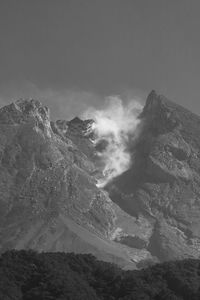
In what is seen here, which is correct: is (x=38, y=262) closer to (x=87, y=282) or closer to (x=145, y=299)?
(x=87, y=282)

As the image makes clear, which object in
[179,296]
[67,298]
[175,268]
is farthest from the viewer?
[175,268]

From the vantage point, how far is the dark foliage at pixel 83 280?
→ 126 meters

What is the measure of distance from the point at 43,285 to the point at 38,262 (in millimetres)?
9634

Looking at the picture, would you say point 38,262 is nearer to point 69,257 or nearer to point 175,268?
point 69,257

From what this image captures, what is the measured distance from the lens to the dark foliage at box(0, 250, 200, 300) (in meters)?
126

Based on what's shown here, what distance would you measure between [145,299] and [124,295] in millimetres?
4789

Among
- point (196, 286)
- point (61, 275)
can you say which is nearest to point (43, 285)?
point (61, 275)

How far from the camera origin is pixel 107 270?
458 ft

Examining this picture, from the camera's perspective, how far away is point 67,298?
12394cm

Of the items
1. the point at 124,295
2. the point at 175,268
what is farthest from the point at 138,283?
the point at 175,268

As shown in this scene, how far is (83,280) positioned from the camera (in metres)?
134

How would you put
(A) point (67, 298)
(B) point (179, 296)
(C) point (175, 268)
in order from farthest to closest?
(C) point (175, 268), (B) point (179, 296), (A) point (67, 298)

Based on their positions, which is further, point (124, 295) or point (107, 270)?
point (107, 270)

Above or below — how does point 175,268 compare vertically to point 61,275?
above
